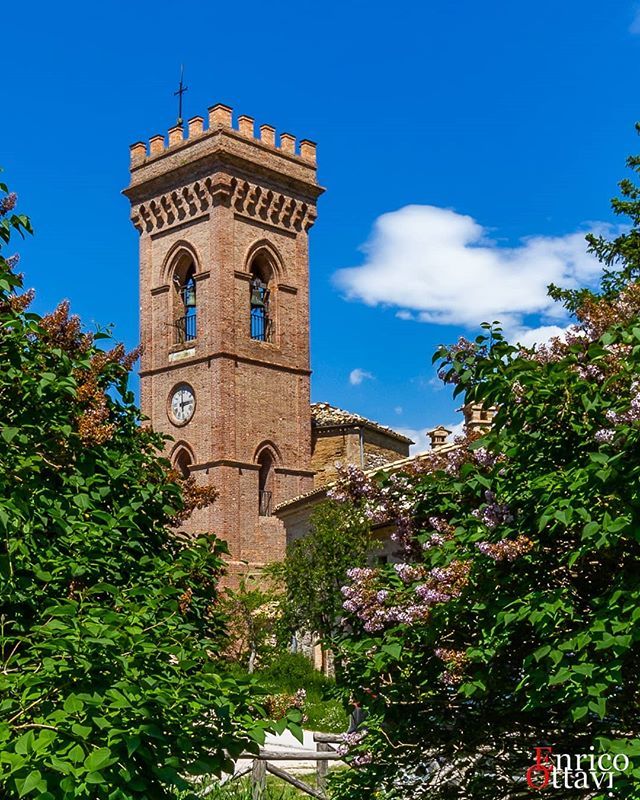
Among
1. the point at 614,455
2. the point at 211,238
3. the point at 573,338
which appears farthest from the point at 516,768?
the point at 211,238

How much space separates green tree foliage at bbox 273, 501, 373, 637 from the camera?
86.2ft

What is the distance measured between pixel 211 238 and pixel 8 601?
1462 inches

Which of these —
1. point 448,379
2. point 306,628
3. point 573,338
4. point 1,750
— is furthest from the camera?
point 306,628

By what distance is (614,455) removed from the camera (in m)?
4.41

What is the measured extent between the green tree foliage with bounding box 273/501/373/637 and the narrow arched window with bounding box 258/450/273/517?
12336 millimetres

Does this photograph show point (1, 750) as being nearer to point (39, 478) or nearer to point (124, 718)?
point (124, 718)

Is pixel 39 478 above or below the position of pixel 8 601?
above

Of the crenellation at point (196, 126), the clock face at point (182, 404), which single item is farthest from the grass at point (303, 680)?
the crenellation at point (196, 126)

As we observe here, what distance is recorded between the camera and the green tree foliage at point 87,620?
4023 millimetres

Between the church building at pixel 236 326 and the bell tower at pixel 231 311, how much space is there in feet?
0.16

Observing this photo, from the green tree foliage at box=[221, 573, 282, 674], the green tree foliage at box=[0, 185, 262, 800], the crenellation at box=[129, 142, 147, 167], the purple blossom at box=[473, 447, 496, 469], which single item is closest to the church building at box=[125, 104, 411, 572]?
the crenellation at box=[129, 142, 147, 167]

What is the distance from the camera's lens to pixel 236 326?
40938 millimetres

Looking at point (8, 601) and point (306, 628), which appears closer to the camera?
point (8, 601)

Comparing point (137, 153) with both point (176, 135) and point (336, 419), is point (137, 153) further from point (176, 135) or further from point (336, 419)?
point (336, 419)
